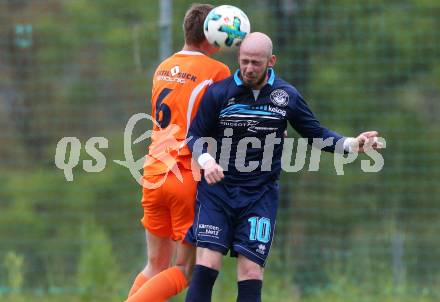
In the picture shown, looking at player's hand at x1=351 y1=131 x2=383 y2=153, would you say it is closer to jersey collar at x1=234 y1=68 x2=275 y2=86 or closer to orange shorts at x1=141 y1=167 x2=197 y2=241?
jersey collar at x1=234 y1=68 x2=275 y2=86

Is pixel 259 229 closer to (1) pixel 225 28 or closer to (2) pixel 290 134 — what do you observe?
(1) pixel 225 28

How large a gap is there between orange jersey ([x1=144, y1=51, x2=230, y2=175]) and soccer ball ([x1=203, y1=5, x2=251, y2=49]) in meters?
0.19

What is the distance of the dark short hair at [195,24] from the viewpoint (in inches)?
236

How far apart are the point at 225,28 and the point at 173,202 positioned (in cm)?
107

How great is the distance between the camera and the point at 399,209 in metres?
8.62

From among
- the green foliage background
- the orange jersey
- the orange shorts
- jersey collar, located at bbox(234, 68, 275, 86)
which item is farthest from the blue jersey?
the green foliage background

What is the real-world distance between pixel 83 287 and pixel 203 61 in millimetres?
3202

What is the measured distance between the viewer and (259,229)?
5730 mm

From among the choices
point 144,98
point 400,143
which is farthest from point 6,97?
point 400,143

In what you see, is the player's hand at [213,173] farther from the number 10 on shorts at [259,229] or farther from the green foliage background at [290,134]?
the green foliage background at [290,134]

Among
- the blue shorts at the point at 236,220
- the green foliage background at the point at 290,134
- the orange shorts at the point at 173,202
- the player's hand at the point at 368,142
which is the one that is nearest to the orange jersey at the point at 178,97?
the orange shorts at the point at 173,202

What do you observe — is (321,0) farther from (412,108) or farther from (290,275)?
(290,275)

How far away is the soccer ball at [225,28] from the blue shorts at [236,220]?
810 mm

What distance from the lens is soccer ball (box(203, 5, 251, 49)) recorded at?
228 inches
